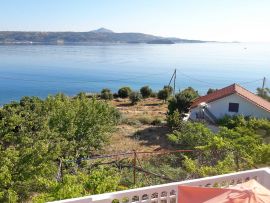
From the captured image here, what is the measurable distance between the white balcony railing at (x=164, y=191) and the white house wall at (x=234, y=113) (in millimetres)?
20049

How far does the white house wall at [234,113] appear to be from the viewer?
25.6 m

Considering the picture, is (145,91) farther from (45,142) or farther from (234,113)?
(45,142)

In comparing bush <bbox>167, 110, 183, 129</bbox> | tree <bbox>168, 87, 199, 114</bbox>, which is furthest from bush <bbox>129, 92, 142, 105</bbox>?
bush <bbox>167, 110, 183, 129</bbox>

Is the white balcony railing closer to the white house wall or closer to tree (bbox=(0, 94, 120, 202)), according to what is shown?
tree (bbox=(0, 94, 120, 202))

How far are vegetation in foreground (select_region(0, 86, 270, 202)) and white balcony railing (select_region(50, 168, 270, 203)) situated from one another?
108 cm

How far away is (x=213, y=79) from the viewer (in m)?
99.3

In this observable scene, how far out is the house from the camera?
2567 centimetres

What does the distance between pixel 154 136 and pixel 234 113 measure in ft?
19.9

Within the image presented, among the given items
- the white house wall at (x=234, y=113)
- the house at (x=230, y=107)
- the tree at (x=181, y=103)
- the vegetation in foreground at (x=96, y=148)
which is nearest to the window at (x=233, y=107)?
the house at (x=230, y=107)

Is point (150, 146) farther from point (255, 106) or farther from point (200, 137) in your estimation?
point (255, 106)

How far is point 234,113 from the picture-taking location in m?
26.2

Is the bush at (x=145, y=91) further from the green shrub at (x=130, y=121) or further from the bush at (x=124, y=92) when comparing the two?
the green shrub at (x=130, y=121)

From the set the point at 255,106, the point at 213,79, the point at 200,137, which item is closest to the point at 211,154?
the point at 200,137

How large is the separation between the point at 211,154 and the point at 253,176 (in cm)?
590
